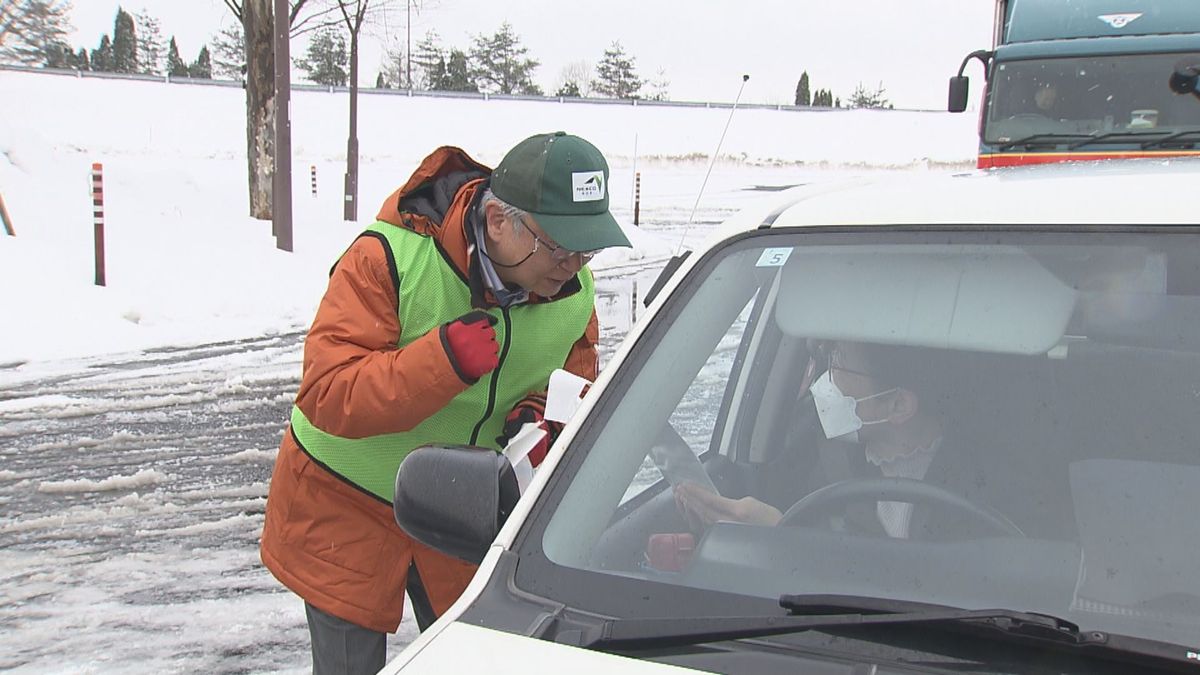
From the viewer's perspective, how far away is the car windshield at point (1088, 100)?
8797 millimetres

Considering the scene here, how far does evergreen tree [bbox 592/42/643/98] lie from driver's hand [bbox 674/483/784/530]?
7593 centimetres

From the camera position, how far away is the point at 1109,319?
1.87 meters

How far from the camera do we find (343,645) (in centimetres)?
272

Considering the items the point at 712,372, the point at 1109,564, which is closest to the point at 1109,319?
the point at 1109,564

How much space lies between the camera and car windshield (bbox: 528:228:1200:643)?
5.44 ft

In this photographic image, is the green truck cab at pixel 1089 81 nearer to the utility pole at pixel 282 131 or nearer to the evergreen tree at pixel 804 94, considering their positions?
the utility pole at pixel 282 131

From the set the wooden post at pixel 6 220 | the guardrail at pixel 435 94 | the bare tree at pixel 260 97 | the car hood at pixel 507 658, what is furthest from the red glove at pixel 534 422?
the guardrail at pixel 435 94

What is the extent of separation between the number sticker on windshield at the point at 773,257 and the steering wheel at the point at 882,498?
42 cm

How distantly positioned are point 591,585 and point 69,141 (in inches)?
1936

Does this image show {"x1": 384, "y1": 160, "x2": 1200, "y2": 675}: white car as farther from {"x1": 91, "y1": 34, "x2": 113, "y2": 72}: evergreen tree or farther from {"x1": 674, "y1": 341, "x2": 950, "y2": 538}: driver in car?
{"x1": 91, "y1": 34, "x2": 113, "y2": 72}: evergreen tree

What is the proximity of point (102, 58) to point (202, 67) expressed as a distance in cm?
733

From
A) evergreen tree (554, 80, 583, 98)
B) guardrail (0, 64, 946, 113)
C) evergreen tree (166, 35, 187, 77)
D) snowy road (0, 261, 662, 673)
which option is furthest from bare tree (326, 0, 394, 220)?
evergreen tree (166, 35, 187, 77)

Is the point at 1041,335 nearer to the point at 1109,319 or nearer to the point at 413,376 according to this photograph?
the point at 1109,319

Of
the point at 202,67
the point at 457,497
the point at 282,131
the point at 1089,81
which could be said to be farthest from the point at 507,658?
the point at 202,67
